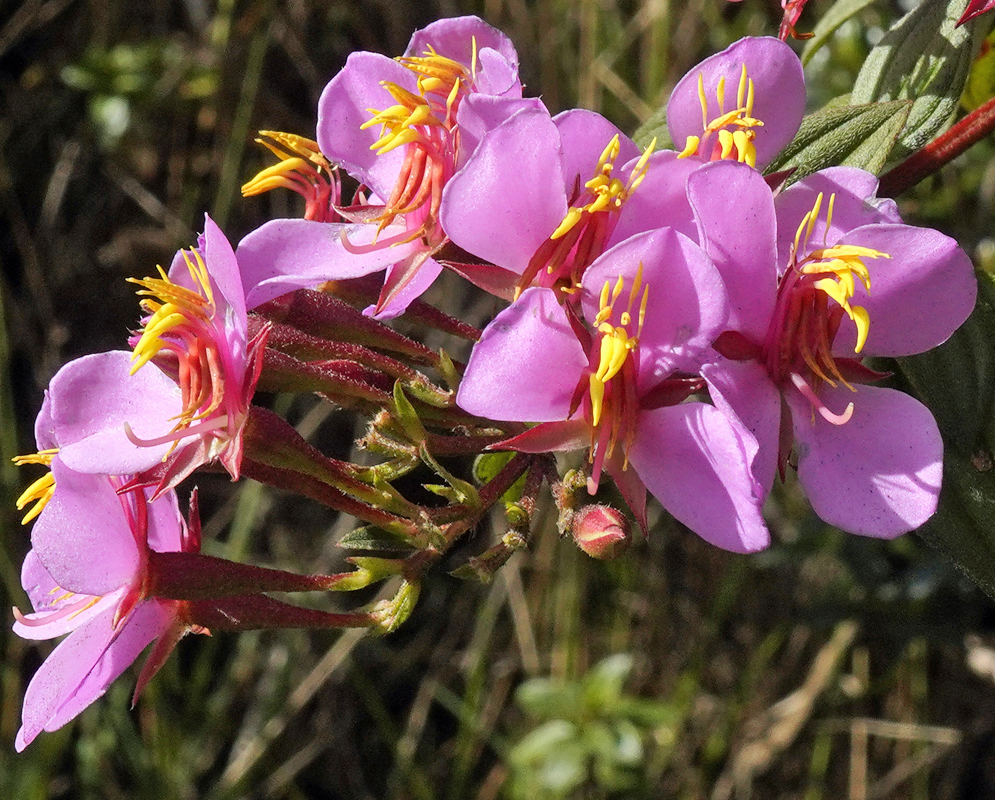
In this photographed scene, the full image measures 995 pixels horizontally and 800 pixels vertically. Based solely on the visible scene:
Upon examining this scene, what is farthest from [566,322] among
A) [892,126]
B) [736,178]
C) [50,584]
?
[50,584]

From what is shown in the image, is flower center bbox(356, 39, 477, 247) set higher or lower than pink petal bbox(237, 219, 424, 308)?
higher

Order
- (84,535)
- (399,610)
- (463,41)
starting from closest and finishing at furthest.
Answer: (84,535), (399,610), (463,41)

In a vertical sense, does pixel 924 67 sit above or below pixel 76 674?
above

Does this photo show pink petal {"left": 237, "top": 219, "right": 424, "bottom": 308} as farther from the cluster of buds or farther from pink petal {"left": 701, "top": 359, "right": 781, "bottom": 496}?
pink petal {"left": 701, "top": 359, "right": 781, "bottom": 496}

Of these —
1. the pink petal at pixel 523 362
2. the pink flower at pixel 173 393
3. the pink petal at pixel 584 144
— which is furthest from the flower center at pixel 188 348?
the pink petal at pixel 584 144

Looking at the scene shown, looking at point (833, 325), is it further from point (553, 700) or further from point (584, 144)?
point (553, 700)

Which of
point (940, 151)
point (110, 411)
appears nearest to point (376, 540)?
point (110, 411)

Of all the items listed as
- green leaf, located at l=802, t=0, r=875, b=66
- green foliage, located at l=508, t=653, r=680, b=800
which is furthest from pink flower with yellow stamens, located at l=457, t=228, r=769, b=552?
green foliage, located at l=508, t=653, r=680, b=800

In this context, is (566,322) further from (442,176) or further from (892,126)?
(892,126)

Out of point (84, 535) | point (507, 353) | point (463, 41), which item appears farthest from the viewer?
point (463, 41)
